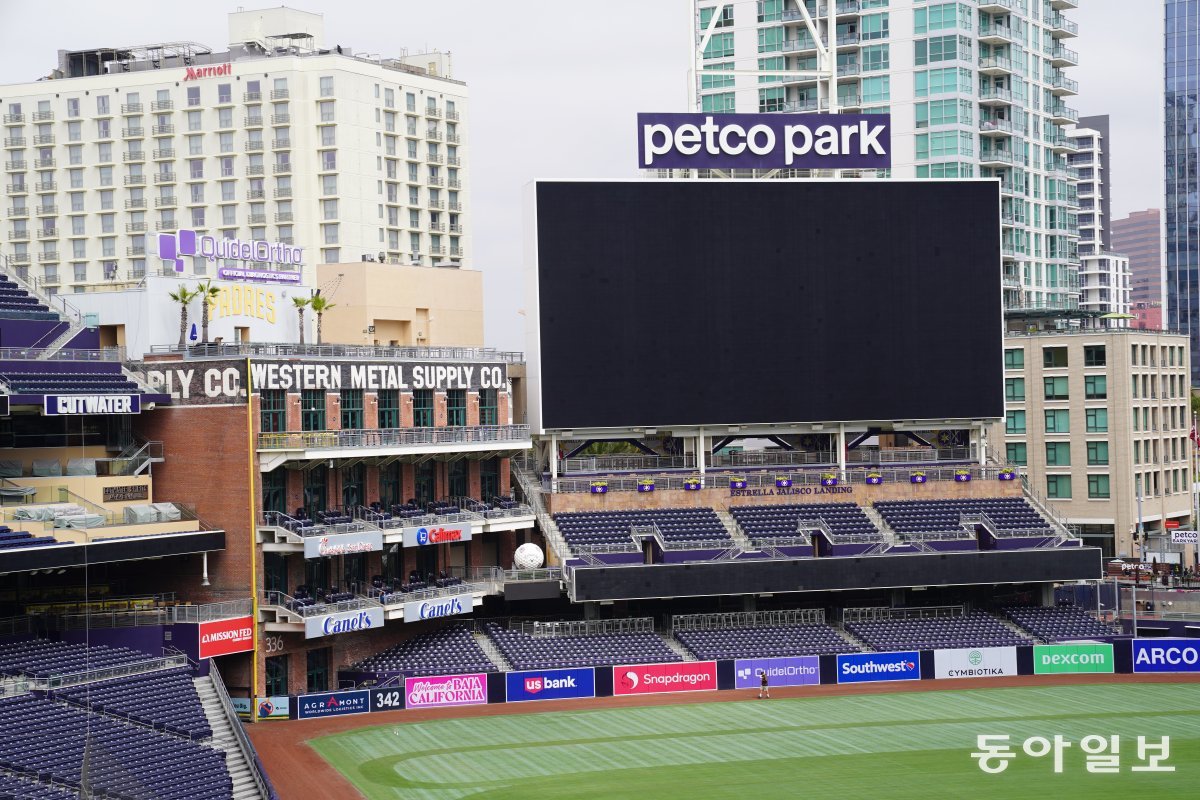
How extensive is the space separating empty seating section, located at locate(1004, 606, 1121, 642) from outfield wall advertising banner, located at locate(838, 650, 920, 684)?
850 cm

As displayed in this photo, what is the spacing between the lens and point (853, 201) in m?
79.6

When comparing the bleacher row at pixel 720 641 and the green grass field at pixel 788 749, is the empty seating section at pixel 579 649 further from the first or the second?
the green grass field at pixel 788 749

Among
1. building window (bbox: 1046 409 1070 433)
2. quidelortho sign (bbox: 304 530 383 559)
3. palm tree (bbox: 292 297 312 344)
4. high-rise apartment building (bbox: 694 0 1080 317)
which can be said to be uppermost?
high-rise apartment building (bbox: 694 0 1080 317)

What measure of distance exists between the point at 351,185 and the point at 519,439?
46.5 m

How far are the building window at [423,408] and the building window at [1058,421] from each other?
1967 inches

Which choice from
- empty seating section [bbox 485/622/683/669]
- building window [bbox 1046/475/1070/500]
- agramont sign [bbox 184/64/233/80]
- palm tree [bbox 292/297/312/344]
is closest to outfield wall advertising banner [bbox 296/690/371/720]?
empty seating section [bbox 485/622/683/669]

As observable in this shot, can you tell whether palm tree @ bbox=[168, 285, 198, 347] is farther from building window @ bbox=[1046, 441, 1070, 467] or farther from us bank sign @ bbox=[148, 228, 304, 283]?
building window @ bbox=[1046, 441, 1070, 467]

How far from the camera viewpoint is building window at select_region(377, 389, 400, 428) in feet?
241

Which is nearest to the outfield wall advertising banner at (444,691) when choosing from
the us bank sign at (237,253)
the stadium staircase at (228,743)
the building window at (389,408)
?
the stadium staircase at (228,743)

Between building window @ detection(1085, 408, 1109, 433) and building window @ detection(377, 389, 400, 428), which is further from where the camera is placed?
building window @ detection(1085, 408, 1109, 433)

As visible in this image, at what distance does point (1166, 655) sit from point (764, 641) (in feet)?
60.1

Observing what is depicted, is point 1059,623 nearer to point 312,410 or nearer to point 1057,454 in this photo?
point 1057,454

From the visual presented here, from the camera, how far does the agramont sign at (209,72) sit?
386 feet

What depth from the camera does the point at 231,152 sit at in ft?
392
